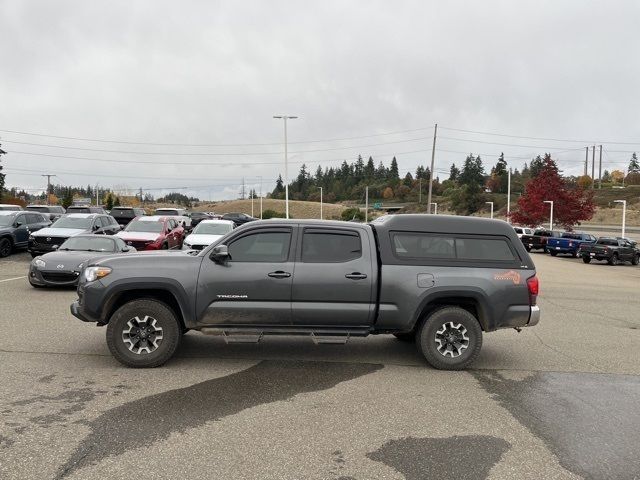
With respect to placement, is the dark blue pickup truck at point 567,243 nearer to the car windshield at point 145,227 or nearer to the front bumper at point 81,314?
the car windshield at point 145,227

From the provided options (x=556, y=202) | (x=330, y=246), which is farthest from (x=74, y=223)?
(x=556, y=202)

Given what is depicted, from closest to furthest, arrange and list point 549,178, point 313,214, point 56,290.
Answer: point 56,290 → point 549,178 → point 313,214

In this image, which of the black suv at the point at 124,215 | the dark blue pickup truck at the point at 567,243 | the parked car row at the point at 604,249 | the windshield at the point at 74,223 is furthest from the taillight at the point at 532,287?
the dark blue pickup truck at the point at 567,243

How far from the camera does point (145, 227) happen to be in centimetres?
1977

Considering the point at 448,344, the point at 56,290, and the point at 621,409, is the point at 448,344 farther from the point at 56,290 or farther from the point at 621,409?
the point at 56,290

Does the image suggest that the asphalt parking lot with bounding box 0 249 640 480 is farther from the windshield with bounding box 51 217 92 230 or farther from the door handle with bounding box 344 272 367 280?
the windshield with bounding box 51 217 92 230

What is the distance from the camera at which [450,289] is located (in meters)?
6.49

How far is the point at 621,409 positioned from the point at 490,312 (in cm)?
174

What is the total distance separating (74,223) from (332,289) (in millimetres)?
15153

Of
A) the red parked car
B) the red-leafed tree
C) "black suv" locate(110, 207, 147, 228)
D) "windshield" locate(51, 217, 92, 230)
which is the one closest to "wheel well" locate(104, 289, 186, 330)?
the red parked car

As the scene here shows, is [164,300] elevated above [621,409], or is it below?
above

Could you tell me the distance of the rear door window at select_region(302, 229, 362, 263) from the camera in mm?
6547

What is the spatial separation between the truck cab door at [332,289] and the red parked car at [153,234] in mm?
12909

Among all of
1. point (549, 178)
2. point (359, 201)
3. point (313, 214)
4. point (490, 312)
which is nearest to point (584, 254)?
point (549, 178)
